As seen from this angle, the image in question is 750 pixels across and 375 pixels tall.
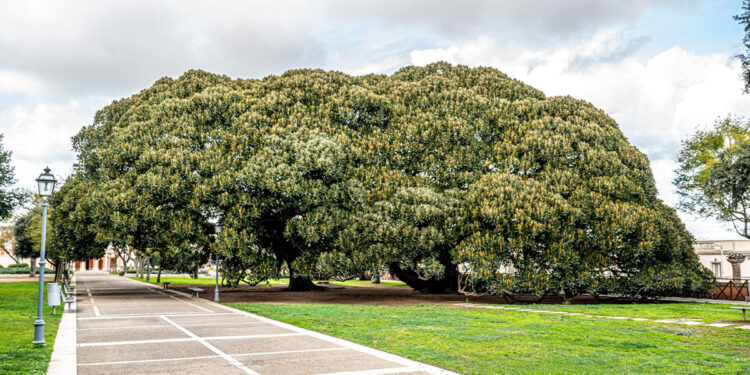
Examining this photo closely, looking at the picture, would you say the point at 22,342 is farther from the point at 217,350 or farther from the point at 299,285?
the point at 299,285

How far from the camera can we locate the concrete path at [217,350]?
863cm

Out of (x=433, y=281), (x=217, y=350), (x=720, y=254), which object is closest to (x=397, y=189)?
(x=433, y=281)

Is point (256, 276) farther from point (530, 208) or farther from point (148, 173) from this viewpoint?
point (530, 208)

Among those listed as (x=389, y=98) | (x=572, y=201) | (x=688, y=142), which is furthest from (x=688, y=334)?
(x=688, y=142)

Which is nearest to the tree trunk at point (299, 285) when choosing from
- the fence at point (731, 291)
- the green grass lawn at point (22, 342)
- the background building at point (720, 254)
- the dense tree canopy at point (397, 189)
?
the dense tree canopy at point (397, 189)

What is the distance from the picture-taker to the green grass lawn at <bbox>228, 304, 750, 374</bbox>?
8.72 metres

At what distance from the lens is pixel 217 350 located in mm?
10383

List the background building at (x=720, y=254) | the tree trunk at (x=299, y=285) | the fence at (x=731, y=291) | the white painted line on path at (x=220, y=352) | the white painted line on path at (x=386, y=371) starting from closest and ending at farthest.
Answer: the white painted line on path at (x=386, y=371), the white painted line on path at (x=220, y=352), the fence at (x=731, y=291), the tree trunk at (x=299, y=285), the background building at (x=720, y=254)

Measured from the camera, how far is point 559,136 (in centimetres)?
2658

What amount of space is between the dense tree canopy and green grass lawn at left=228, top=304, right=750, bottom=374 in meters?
7.17

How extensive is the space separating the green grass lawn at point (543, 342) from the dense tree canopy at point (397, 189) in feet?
23.5

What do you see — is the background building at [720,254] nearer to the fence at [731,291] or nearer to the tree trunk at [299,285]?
the fence at [731,291]

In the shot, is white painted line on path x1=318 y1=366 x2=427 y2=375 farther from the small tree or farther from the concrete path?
the small tree

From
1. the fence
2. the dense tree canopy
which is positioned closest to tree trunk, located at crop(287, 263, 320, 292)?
the dense tree canopy
